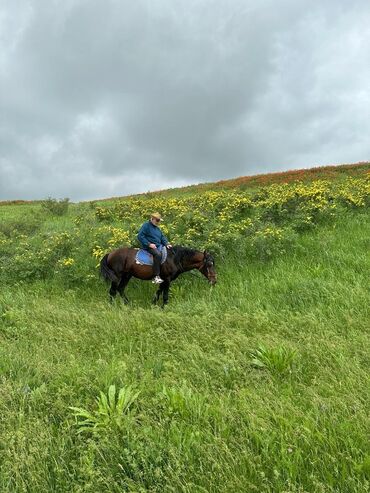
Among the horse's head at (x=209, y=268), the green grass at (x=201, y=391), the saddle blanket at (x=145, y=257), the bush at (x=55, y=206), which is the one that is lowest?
the green grass at (x=201, y=391)

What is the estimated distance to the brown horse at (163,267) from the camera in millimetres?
10562

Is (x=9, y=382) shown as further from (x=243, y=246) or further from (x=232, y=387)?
(x=243, y=246)

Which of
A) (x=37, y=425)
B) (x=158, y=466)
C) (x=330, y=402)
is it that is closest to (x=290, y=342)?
(x=330, y=402)

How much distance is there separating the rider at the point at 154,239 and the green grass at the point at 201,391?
1438 mm

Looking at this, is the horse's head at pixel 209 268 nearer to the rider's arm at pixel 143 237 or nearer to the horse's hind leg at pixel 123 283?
the rider's arm at pixel 143 237

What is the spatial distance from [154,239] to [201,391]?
6.05 meters

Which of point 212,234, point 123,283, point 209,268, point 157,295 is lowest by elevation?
point 157,295

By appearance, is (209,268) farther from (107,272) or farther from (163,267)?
(107,272)

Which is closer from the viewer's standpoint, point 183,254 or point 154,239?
point 154,239

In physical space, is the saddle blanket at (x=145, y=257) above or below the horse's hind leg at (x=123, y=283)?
above

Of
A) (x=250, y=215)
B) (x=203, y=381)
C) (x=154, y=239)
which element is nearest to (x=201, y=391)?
(x=203, y=381)

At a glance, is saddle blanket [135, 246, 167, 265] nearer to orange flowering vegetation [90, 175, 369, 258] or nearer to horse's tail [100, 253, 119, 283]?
horse's tail [100, 253, 119, 283]

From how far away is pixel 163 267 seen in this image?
416 inches

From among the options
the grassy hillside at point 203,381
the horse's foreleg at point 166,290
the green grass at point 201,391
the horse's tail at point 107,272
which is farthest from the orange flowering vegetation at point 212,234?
the green grass at point 201,391
